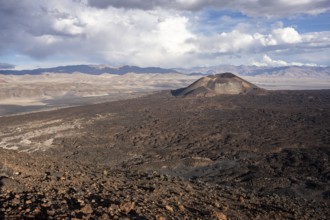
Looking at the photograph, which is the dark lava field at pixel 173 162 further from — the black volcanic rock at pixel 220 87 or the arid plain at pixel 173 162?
the black volcanic rock at pixel 220 87

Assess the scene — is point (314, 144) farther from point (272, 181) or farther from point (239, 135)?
point (272, 181)

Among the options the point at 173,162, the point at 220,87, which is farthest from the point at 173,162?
the point at 220,87

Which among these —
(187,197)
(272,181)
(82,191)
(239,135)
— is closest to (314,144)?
(239,135)

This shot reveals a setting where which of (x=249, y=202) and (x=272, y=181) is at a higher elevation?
(x=249, y=202)

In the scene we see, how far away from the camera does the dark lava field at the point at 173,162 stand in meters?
9.45

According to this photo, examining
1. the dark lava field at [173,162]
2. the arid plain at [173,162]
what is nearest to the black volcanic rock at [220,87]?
the dark lava field at [173,162]

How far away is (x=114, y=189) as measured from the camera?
432 inches

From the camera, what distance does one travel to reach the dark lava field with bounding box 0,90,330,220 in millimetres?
9445

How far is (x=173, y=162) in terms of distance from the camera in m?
24.2

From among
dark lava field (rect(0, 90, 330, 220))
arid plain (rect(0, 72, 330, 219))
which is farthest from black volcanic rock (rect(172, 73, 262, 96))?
arid plain (rect(0, 72, 330, 219))

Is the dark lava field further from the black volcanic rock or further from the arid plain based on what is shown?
the black volcanic rock

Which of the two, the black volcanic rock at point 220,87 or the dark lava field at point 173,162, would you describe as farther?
the black volcanic rock at point 220,87

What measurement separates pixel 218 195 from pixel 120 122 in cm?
2799

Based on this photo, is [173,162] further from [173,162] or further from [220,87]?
[220,87]
